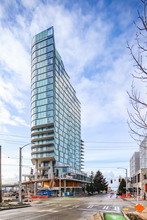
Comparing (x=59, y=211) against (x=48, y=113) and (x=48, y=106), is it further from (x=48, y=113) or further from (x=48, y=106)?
(x=48, y=106)

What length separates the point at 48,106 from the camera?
8619cm

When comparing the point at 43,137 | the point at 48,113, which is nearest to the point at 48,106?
the point at 48,113

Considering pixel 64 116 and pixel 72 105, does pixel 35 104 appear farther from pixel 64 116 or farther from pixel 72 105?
pixel 72 105

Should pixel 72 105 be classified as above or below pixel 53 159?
above

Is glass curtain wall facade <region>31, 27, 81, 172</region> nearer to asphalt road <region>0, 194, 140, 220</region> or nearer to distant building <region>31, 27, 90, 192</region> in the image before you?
distant building <region>31, 27, 90, 192</region>

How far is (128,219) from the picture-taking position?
48.8 feet

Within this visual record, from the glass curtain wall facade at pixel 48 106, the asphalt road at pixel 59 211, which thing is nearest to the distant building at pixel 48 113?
the glass curtain wall facade at pixel 48 106

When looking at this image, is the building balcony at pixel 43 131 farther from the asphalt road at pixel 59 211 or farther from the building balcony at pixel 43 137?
the asphalt road at pixel 59 211

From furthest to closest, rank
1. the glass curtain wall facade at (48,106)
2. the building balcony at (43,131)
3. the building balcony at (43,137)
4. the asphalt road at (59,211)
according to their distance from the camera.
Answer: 1. the glass curtain wall facade at (48,106)
2. the building balcony at (43,131)
3. the building balcony at (43,137)
4. the asphalt road at (59,211)

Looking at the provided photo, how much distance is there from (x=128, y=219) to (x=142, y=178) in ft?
146

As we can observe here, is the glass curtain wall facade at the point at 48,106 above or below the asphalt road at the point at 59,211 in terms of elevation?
above

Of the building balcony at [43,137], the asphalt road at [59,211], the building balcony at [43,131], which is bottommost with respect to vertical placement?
the asphalt road at [59,211]

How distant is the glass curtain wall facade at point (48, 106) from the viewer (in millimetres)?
84375

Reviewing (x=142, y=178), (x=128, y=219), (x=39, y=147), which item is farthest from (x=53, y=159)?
(x=128, y=219)
